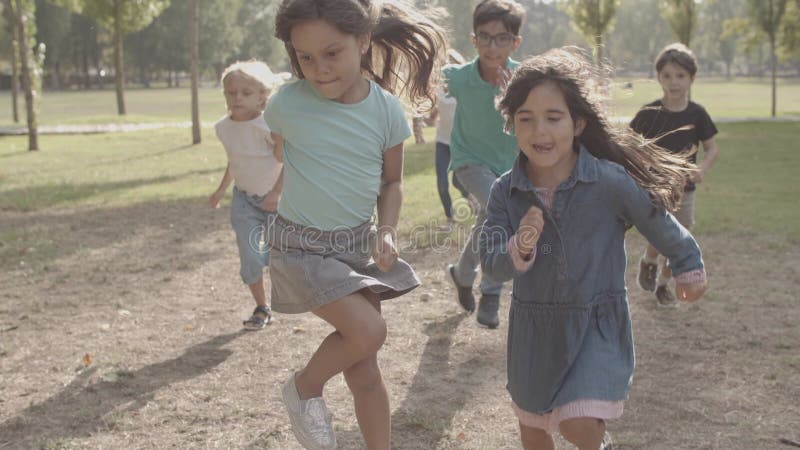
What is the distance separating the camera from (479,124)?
221 inches

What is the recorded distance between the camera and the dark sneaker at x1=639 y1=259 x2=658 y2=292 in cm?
660

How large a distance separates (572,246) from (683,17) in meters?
31.6

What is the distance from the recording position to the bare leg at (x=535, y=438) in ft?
10.7

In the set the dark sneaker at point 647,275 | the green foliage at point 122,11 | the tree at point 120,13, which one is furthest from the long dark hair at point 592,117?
the green foliage at point 122,11

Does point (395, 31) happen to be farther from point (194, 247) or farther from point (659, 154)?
point (194, 247)

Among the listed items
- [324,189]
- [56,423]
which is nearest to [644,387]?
[324,189]

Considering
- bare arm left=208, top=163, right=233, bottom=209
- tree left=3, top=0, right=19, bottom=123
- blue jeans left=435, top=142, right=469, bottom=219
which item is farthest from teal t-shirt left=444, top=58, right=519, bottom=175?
tree left=3, top=0, right=19, bottom=123

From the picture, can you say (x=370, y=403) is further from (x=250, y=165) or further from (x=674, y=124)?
(x=674, y=124)

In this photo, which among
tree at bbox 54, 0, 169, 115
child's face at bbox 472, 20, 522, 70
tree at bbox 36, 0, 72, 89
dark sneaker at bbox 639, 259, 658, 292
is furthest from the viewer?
tree at bbox 36, 0, 72, 89

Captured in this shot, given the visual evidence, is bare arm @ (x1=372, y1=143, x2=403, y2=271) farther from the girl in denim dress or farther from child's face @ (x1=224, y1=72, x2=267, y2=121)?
child's face @ (x1=224, y1=72, x2=267, y2=121)

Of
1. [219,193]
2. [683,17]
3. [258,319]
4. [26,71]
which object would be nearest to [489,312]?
[258,319]

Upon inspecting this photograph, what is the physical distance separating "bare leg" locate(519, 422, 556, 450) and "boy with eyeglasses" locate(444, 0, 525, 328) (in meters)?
2.18

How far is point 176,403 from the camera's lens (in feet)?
14.9

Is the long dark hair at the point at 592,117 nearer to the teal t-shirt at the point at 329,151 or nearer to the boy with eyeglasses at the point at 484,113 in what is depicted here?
the teal t-shirt at the point at 329,151
